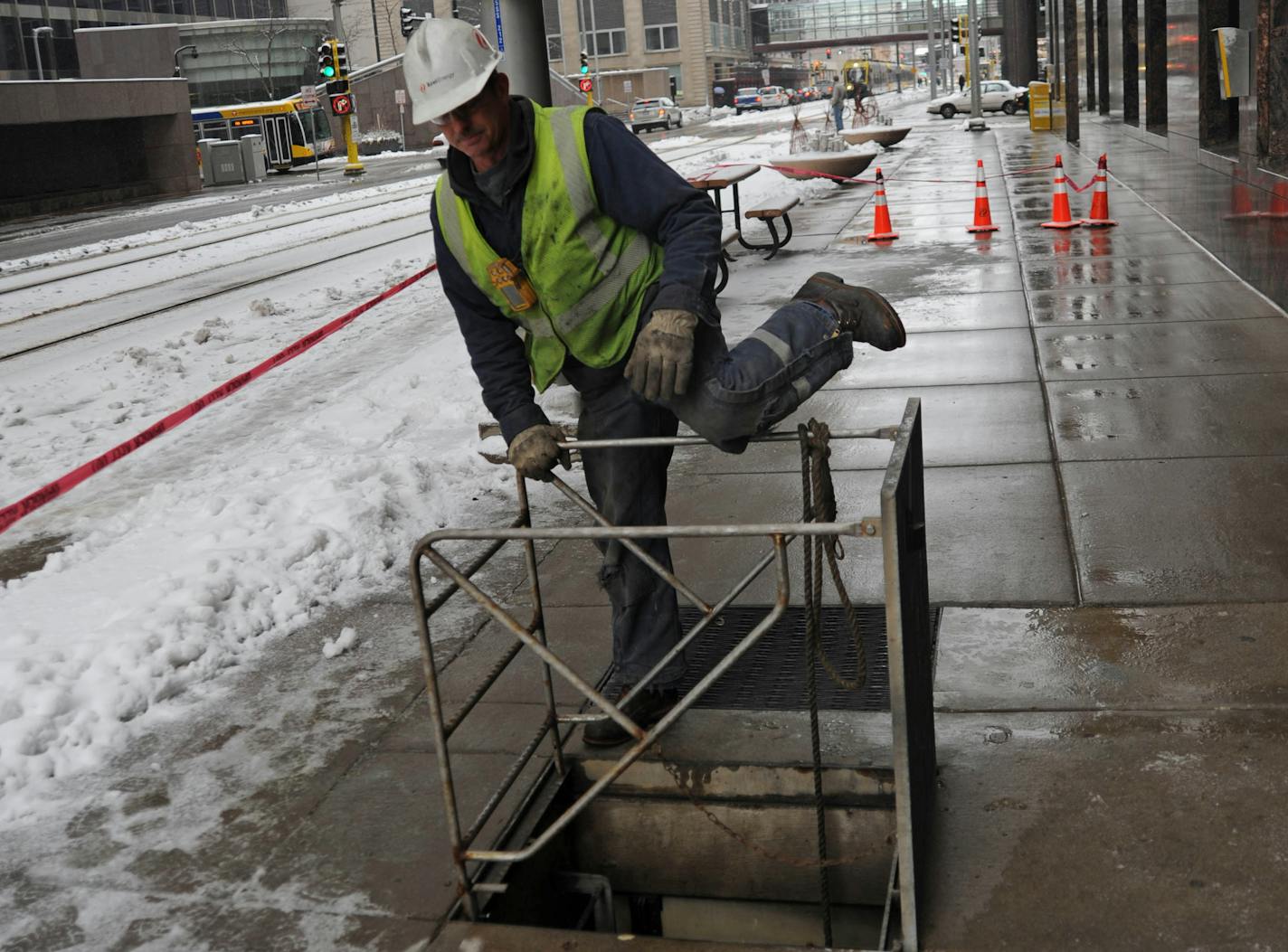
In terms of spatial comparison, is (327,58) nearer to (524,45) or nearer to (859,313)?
(524,45)

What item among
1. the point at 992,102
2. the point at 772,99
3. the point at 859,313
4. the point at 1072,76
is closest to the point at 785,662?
the point at 859,313

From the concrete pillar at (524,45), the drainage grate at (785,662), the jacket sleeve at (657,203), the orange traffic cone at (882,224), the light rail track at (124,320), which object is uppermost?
the concrete pillar at (524,45)

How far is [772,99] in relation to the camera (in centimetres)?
9712

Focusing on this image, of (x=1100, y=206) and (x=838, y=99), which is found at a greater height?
(x=838, y=99)

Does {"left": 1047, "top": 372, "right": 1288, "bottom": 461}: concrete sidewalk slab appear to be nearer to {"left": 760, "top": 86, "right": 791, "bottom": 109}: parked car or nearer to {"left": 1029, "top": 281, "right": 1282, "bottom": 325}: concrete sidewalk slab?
{"left": 1029, "top": 281, "right": 1282, "bottom": 325}: concrete sidewalk slab

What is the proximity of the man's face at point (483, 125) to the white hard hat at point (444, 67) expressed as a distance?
0.18ft

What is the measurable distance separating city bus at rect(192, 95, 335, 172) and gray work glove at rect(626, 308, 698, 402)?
5087 centimetres

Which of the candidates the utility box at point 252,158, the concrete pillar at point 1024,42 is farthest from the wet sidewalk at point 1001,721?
the concrete pillar at point 1024,42

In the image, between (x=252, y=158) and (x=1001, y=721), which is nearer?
(x=1001, y=721)

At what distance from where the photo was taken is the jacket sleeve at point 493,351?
3.77m

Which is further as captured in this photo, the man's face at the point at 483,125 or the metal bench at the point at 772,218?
the metal bench at the point at 772,218

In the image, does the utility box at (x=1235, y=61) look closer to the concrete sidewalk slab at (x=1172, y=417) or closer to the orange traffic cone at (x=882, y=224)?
the concrete sidewalk slab at (x=1172, y=417)

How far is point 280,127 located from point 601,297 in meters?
53.0

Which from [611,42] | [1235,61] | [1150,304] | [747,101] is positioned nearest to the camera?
[1150,304]
